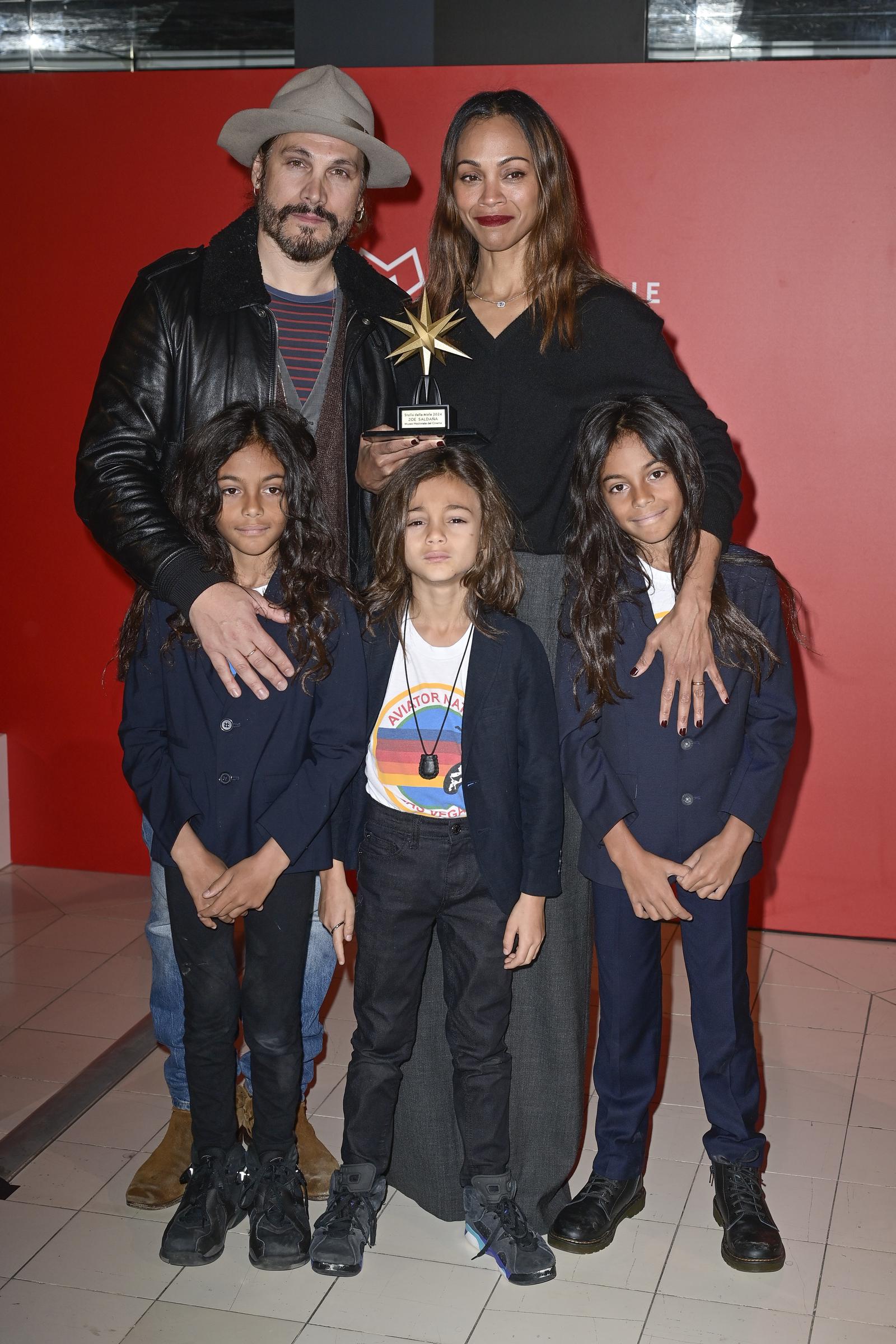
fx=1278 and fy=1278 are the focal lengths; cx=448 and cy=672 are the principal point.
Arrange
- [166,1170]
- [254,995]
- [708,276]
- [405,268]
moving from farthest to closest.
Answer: [405,268]
[708,276]
[166,1170]
[254,995]

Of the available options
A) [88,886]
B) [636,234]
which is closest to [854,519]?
[636,234]

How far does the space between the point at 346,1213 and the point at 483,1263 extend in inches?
10.5

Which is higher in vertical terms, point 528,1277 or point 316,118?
point 316,118

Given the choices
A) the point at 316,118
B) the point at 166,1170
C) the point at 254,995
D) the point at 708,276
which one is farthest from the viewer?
the point at 708,276

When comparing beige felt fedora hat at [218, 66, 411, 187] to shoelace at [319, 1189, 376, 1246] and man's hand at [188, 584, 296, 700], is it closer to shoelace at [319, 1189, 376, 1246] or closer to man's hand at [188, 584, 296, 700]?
man's hand at [188, 584, 296, 700]

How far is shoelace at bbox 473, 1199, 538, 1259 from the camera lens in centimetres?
225

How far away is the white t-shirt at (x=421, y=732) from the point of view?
7.32ft

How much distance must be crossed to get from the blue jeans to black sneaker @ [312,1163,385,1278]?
251 mm

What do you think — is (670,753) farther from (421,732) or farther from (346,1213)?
(346,1213)

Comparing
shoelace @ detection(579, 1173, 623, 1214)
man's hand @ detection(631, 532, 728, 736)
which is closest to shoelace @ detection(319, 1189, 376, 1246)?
shoelace @ detection(579, 1173, 623, 1214)

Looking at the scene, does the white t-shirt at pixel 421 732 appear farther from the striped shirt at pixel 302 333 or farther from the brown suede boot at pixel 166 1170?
the brown suede boot at pixel 166 1170

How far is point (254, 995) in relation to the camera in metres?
2.27

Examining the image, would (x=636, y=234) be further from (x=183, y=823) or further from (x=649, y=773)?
(x=183, y=823)

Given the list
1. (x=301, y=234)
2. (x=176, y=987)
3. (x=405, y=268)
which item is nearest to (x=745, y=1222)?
(x=176, y=987)
